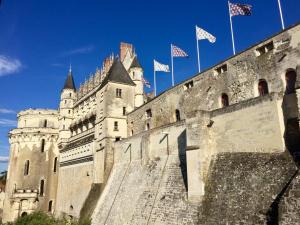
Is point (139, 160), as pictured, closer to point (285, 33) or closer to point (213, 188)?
point (213, 188)

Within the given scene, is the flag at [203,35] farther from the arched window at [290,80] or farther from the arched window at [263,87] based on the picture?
the arched window at [290,80]

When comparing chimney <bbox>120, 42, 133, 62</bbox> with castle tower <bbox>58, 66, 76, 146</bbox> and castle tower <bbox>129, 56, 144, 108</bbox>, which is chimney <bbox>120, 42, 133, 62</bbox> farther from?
castle tower <bbox>58, 66, 76, 146</bbox>

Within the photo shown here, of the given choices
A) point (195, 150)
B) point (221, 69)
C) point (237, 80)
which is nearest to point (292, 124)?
point (195, 150)

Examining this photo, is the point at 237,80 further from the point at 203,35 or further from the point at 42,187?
the point at 42,187

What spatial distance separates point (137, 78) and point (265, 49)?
68.3 ft

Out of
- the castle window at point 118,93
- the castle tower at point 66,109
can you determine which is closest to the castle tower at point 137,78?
the castle window at point 118,93

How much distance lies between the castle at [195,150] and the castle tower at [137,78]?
0.44 ft

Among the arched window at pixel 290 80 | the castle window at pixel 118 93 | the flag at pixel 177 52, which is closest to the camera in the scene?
the arched window at pixel 290 80

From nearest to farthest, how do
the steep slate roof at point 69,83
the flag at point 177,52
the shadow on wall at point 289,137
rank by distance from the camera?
the shadow on wall at point 289,137 → the flag at point 177,52 → the steep slate roof at point 69,83

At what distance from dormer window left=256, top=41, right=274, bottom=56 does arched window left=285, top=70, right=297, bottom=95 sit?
212 cm

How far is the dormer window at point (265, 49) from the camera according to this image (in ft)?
59.2

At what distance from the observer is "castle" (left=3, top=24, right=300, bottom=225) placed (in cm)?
1351

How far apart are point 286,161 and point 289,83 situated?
574 centimetres

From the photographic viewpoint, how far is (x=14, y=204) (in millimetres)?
38406
